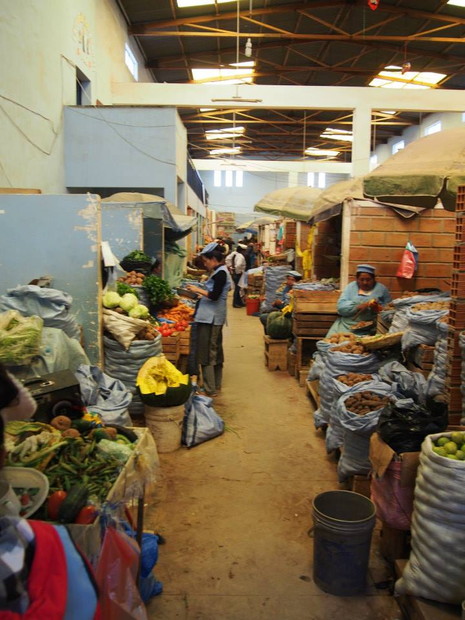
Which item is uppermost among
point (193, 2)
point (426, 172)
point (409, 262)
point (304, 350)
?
point (193, 2)

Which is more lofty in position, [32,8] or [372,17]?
[372,17]

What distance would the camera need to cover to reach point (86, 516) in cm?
201

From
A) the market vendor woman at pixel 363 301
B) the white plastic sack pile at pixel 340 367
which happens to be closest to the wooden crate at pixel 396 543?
the white plastic sack pile at pixel 340 367

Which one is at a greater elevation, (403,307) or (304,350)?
(403,307)

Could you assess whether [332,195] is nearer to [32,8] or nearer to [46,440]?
[32,8]

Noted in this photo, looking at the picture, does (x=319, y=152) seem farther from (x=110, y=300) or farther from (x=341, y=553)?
(x=341, y=553)

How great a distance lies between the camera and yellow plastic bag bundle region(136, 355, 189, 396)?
486 centimetres

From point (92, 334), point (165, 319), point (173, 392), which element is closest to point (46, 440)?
point (173, 392)

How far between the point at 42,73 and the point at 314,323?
6.05 meters

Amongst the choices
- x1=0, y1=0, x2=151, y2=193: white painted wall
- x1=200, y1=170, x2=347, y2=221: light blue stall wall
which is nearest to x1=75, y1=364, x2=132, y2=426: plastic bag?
x1=0, y1=0, x2=151, y2=193: white painted wall

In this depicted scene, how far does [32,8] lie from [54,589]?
904 centimetres

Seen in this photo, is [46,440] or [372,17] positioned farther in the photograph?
[372,17]

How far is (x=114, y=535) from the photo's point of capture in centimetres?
200

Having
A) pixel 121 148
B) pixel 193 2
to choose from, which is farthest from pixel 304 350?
pixel 193 2
